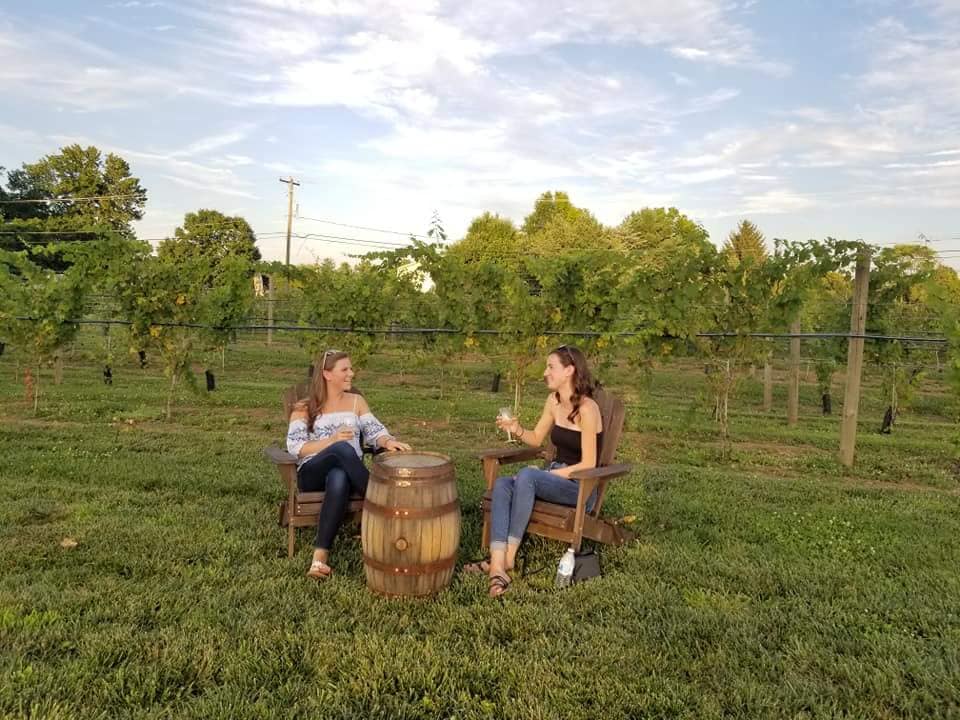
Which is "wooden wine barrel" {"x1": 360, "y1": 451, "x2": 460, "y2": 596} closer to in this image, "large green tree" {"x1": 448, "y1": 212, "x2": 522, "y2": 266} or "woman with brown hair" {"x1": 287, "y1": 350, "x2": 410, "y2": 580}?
"woman with brown hair" {"x1": 287, "y1": 350, "x2": 410, "y2": 580}

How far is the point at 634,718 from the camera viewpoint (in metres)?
2.28

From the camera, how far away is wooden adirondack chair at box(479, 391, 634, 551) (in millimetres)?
3510

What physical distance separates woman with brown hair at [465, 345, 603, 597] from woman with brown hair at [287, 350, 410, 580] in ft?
2.55

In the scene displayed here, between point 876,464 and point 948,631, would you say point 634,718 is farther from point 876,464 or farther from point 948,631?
point 876,464

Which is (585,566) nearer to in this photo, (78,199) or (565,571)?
(565,571)

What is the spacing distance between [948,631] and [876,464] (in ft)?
15.2

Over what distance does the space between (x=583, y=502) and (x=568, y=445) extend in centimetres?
49

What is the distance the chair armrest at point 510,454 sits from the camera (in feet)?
12.9

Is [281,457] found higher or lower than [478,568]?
higher

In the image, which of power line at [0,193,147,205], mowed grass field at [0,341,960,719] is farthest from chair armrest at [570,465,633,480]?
power line at [0,193,147,205]

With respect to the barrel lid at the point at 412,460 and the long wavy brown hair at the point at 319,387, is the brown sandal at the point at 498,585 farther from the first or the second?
the long wavy brown hair at the point at 319,387

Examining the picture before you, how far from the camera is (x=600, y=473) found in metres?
3.51

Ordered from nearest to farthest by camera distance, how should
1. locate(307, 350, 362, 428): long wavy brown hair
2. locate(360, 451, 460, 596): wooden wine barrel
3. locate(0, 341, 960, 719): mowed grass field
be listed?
locate(0, 341, 960, 719): mowed grass field
locate(360, 451, 460, 596): wooden wine barrel
locate(307, 350, 362, 428): long wavy brown hair

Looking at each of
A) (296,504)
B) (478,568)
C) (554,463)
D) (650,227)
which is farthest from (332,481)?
(650,227)
